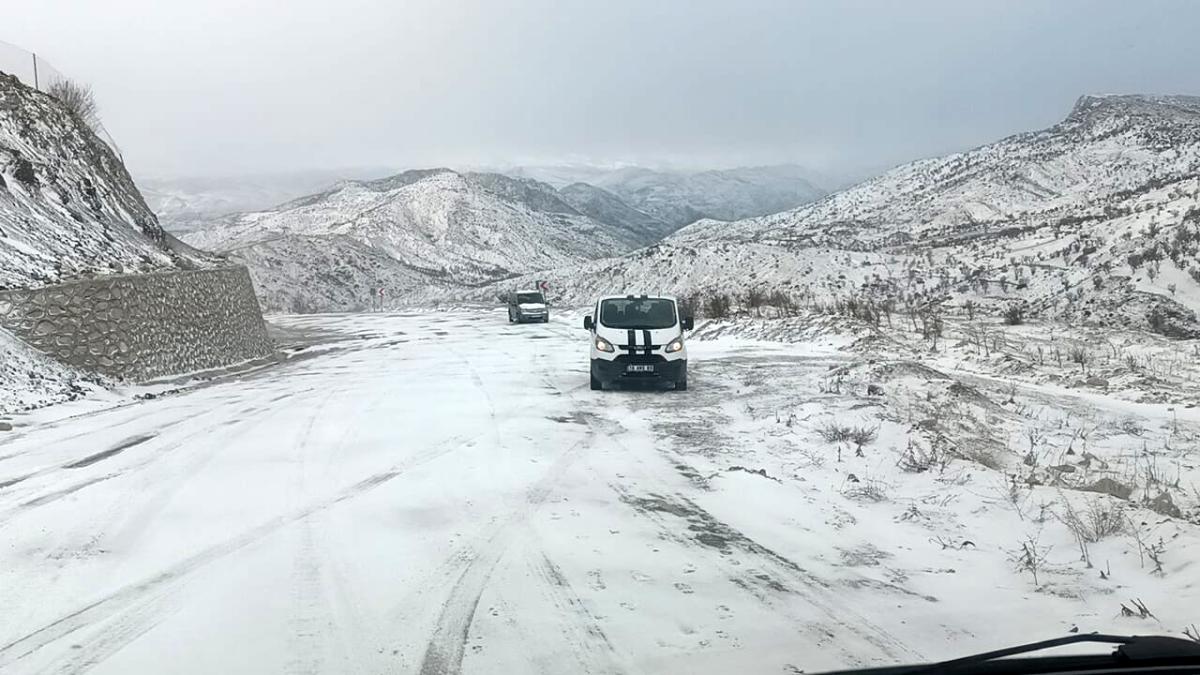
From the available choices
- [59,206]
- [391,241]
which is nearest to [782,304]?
[59,206]

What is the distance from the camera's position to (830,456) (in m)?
9.61

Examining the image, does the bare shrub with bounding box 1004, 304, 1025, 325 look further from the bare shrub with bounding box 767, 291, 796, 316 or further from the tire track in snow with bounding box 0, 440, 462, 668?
the tire track in snow with bounding box 0, 440, 462, 668

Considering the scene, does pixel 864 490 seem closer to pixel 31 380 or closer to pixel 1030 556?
pixel 1030 556

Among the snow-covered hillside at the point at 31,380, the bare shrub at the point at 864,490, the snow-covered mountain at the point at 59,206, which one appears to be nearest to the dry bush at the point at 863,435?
the bare shrub at the point at 864,490

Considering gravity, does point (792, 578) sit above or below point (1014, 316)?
below

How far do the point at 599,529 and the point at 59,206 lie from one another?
65.9 feet

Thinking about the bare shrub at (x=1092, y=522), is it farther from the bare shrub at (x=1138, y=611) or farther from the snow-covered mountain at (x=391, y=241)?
the snow-covered mountain at (x=391, y=241)

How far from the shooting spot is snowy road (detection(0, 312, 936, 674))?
4594 mm

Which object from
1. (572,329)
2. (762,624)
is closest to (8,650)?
(762,624)

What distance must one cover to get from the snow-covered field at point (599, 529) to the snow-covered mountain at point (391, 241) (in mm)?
71857

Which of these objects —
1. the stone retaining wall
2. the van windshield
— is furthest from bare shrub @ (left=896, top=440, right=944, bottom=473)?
the stone retaining wall

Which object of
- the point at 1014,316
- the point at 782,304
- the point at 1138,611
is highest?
the point at 782,304

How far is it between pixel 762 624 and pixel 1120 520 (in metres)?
3.46

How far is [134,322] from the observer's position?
17156 mm
